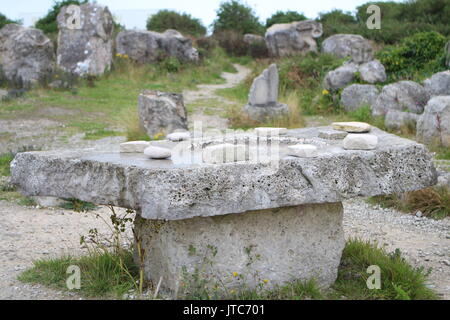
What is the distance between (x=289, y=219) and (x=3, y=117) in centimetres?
861

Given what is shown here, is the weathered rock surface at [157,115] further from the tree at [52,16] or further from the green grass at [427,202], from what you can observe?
the tree at [52,16]

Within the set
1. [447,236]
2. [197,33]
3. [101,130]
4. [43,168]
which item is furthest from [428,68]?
[197,33]

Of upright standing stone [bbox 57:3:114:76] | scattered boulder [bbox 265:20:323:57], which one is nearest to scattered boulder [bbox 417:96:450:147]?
upright standing stone [bbox 57:3:114:76]

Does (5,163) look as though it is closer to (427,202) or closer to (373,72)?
(427,202)

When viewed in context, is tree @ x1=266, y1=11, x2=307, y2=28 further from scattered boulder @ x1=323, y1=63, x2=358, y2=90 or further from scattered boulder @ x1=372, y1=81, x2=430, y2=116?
scattered boulder @ x1=372, y1=81, x2=430, y2=116

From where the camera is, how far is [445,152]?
778 cm

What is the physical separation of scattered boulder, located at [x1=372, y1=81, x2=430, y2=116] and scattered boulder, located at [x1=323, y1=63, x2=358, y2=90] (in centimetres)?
231

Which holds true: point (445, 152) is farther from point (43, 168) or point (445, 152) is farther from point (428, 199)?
point (43, 168)

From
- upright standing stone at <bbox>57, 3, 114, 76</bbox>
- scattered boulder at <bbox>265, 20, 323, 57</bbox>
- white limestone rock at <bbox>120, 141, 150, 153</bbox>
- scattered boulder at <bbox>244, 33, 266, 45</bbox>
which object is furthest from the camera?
scattered boulder at <bbox>244, 33, 266, 45</bbox>

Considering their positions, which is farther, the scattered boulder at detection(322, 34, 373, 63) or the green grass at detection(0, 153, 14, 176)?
the scattered boulder at detection(322, 34, 373, 63)

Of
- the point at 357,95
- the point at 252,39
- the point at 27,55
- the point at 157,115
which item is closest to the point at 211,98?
the point at 357,95

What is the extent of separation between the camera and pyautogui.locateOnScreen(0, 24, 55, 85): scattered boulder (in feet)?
48.5

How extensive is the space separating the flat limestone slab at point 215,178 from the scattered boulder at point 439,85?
714cm

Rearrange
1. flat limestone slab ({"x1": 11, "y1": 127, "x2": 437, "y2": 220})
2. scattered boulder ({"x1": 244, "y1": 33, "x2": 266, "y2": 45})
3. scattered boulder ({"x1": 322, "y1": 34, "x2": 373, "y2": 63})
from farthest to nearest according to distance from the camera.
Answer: scattered boulder ({"x1": 244, "y1": 33, "x2": 266, "y2": 45}), scattered boulder ({"x1": 322, "y1": 34, "x2": 373, "y2": 63}), flat limestone slab ({"x1": 11, "y1": 127, "x2": 437, "y2": 220})
